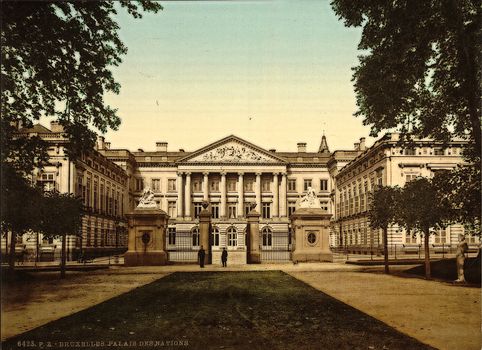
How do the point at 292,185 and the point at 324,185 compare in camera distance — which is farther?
the point at 292,185

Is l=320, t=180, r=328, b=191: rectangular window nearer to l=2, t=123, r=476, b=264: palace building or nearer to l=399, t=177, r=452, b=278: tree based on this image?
l=2, t=123, r=476, b=264: palace building

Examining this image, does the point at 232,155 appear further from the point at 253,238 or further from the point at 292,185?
the point at 253,238

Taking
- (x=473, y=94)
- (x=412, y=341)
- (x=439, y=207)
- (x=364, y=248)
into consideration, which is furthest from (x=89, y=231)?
(x=412, y=341)

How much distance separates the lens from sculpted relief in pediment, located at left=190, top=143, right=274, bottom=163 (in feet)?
277

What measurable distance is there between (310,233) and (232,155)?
53.5 m

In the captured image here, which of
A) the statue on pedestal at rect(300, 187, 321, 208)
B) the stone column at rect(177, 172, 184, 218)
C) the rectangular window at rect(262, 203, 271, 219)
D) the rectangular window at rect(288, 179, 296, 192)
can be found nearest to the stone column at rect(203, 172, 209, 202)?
the stone column at rect(177, 172, 184, 218)

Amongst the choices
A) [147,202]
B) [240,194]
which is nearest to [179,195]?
[240,194]

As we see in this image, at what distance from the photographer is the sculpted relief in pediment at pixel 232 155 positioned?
84562mm

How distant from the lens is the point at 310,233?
32.0 metres

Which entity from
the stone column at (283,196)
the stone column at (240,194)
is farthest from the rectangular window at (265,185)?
the stone column at (240,194)

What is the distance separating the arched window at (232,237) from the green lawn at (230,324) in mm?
65329

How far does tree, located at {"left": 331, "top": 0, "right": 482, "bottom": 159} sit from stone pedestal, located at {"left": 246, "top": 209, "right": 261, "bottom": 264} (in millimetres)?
14801

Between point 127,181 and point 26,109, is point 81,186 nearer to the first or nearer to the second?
point 127,181

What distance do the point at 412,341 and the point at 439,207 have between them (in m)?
13.0
